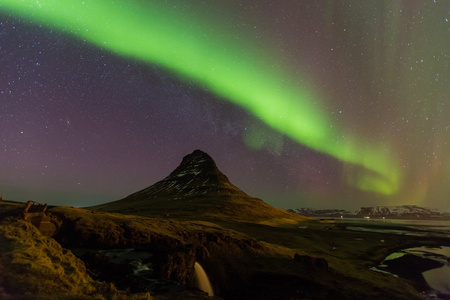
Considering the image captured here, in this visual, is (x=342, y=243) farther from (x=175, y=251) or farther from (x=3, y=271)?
(x=3, y=271)

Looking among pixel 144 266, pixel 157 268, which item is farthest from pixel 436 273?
pixel 144 266

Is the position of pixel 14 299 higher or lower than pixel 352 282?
higher

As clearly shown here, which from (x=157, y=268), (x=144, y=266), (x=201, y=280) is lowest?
(x=201, y=280)

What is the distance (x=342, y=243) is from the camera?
76.8m

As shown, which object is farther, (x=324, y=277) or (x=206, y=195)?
(x=206, y=195)

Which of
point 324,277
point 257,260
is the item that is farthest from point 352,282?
point 257,260

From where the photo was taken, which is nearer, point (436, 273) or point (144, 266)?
point (144, 266)

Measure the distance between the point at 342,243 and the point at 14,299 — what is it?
258ft

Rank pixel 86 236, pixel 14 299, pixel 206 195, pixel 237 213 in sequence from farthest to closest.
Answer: pixel 206 195
pixel 237 213
pixel 86 236
pixel 14 299

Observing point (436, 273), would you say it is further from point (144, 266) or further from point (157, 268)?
point (144, 266)

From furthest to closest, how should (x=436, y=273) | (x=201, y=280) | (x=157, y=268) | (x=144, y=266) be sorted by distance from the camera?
1. (x=436, y=273)
2. (x=201, y=280)
3. (x=157, y=268)
4. (x=144, y=266)

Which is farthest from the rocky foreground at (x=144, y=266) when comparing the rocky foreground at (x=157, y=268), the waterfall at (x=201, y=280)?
the waterfall at (x=201, y=280)

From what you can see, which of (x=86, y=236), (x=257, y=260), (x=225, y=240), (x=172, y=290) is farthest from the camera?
(x=225, y=240)

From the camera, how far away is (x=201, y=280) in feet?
115
